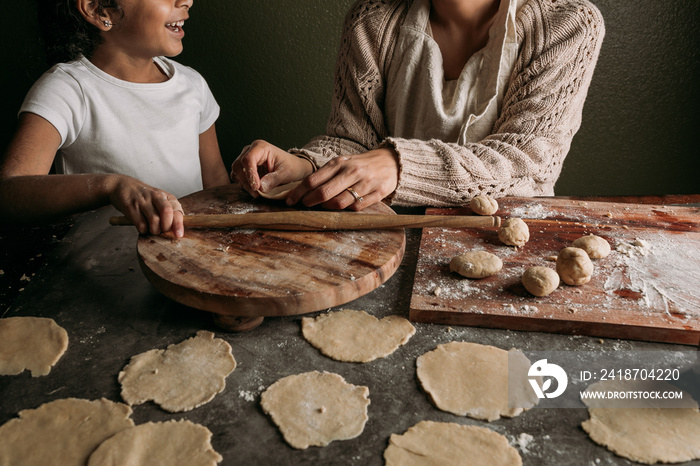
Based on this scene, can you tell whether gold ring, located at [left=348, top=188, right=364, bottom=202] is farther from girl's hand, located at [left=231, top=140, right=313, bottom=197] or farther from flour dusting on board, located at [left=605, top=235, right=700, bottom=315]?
flour dusting on board, located at [left=605, top=235, right=700, bottom=315]

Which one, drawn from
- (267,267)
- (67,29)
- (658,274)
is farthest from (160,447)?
(67,29)

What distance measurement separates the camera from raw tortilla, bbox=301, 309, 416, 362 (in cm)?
84

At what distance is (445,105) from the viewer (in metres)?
1.69

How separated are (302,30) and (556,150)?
1.58m

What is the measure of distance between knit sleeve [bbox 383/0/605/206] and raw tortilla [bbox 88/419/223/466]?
82cm

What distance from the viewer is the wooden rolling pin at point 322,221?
1056mm

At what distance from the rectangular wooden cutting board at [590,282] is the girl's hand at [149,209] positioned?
55 centimetres

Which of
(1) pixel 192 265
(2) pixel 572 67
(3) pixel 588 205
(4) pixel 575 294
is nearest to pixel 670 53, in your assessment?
(2) pixel 572 67

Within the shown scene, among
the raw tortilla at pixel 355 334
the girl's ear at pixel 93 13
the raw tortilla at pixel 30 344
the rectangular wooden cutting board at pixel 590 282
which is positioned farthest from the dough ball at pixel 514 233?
the girl's ear at pixel 93 13

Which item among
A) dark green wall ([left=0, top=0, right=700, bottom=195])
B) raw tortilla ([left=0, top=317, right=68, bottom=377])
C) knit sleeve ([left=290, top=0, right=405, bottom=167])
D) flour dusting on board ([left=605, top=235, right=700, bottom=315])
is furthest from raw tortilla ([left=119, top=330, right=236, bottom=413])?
dark green wall ([left=0, top=0, right=700, bottom=195])

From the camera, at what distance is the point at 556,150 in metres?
1.44

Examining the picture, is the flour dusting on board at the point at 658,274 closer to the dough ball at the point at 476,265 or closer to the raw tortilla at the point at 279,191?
the dough ball at the point at 476,265

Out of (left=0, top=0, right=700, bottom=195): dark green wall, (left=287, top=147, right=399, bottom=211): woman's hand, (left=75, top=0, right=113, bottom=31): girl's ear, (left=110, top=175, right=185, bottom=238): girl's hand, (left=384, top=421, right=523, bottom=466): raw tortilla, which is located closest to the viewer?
(left=384, top=421, right=523, bottom=466): raw tortilla

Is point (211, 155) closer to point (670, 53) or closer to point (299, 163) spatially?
point (299, 163)
